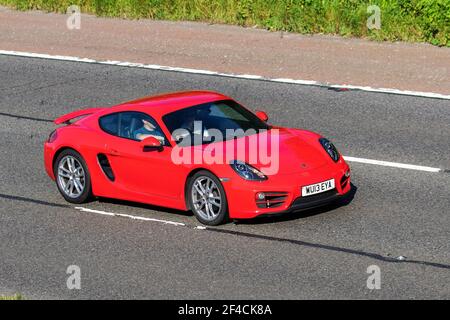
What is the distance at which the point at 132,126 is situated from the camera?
1560cm

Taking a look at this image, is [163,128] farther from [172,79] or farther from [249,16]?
[249,16]

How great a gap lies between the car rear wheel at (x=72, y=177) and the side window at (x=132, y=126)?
0.55 metres

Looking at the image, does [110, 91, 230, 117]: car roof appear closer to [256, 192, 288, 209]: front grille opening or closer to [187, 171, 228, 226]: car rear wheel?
[187, 171, 228, 226]: car rear wheel

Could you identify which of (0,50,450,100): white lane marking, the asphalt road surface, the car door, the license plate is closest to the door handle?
the car door

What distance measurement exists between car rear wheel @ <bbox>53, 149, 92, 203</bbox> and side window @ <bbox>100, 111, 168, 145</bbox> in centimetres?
55

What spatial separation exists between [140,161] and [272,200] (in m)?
1.86

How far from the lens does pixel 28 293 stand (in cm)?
1287

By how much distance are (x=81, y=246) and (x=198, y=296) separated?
2.28 metres

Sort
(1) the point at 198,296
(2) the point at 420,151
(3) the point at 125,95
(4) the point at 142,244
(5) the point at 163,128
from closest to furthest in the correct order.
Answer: (1) the point at 198,296
(4) the point at 142,244
(5) the point at 163,128
(2) the point at 420,151
(3) the point at 125,95

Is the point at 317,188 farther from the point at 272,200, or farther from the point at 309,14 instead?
the point at 309,14

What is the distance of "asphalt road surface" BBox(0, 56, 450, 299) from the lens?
12.8 meters

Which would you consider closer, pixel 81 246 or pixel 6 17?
pixel 81 246

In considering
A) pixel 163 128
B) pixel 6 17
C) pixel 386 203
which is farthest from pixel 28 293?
pixel 6 17

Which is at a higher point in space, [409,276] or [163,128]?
[163,128]
